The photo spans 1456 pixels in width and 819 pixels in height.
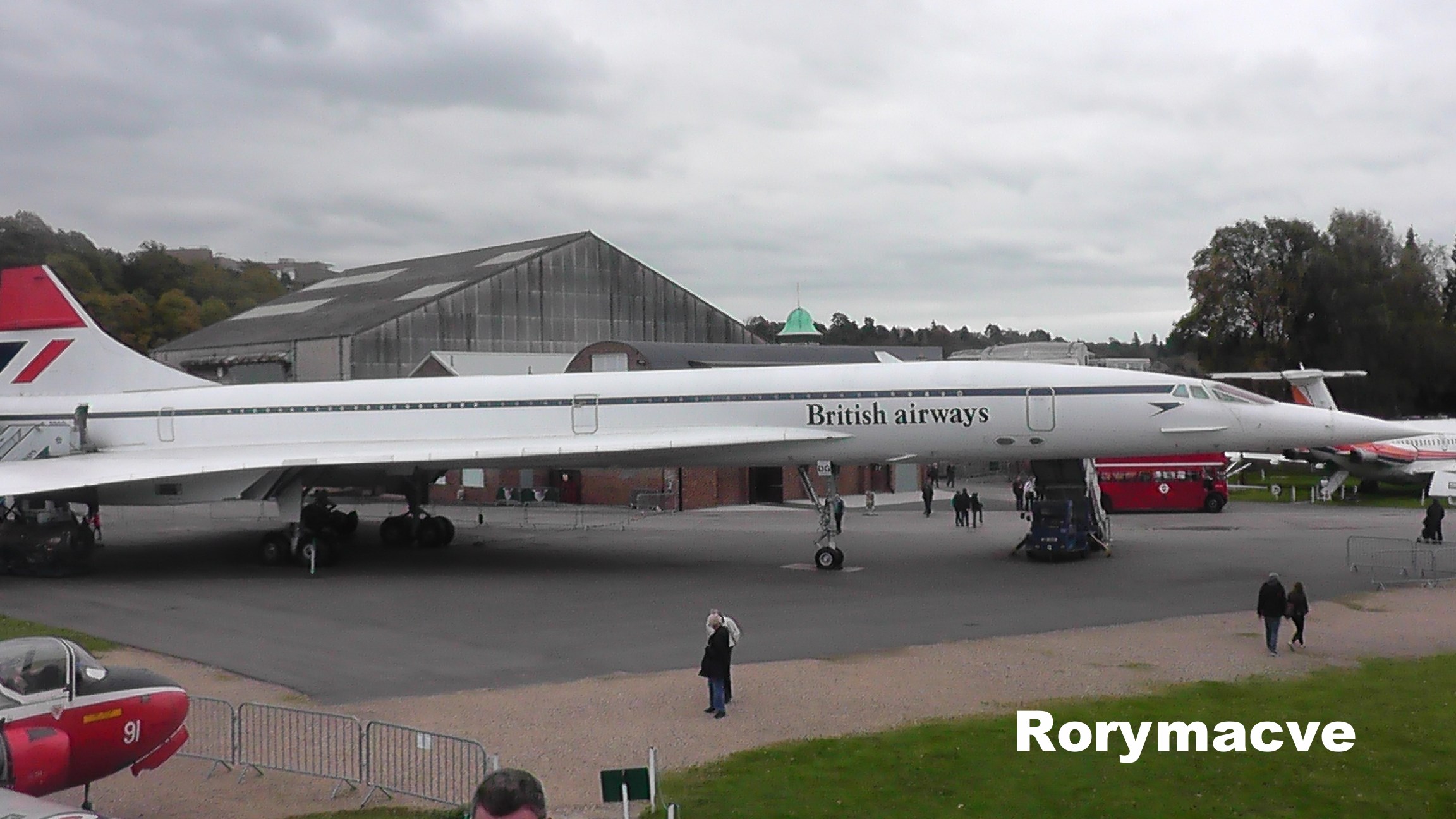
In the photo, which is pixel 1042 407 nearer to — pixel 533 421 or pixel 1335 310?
pixel 533 421

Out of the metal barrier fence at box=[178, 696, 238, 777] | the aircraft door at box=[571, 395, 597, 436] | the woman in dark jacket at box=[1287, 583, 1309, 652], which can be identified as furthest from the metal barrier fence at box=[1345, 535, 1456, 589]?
the metal barrier fence at box=[178, 696, 238, 777]

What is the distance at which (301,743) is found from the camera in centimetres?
1102

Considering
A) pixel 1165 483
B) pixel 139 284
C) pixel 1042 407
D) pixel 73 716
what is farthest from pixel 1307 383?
pixel 139 284

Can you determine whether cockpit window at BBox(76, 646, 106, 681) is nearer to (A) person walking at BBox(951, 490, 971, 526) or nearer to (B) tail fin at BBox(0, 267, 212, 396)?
(B) tail fin at BBox(0, 267, 212, 396)

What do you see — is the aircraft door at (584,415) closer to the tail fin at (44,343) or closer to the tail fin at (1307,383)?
the tail fin at (44,343)

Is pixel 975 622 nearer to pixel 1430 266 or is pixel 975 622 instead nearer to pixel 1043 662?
pixel 1043 662

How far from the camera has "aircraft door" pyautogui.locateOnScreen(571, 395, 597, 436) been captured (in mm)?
24266

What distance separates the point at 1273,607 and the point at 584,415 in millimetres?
14394

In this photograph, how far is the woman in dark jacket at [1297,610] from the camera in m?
14.8

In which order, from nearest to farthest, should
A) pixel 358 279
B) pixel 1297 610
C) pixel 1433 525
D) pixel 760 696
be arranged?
pixel 760 696
pixel 1297 610
pixel 1433 525
pixel 358 279

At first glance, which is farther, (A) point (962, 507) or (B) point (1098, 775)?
(A) point (962, 507)

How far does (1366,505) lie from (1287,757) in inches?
1215

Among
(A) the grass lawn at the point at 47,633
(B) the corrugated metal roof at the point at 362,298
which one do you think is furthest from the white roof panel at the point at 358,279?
(A) the grass lawn at the point at 47,633

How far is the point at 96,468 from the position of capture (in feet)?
78.6
